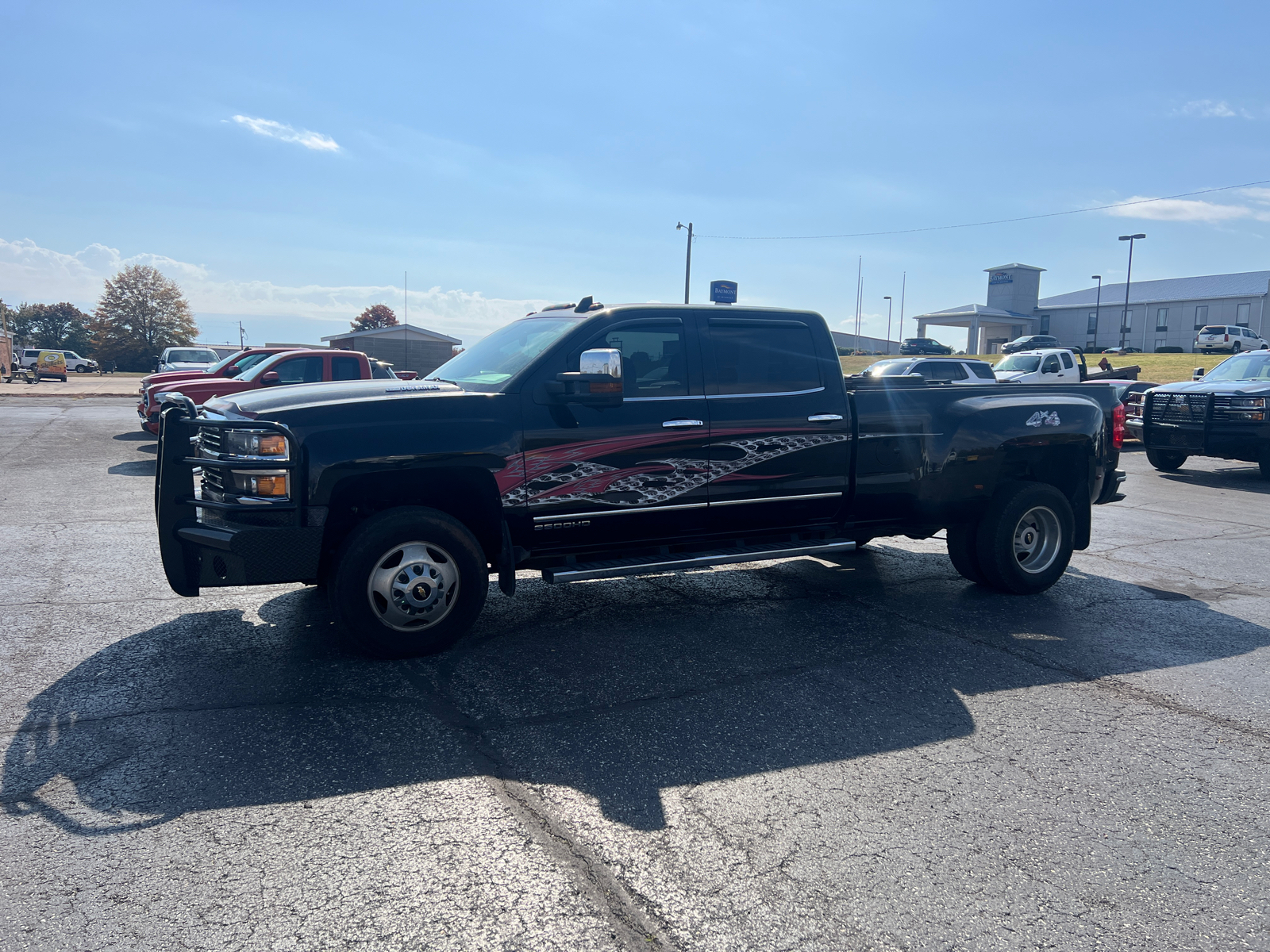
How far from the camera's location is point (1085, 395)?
682 cm

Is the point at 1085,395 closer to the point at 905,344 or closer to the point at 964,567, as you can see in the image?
the point at 964,567

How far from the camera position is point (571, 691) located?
4426mm

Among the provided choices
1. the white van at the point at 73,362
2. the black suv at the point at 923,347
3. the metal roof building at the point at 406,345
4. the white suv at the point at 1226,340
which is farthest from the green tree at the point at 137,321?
the white suv at the point at 1226,340

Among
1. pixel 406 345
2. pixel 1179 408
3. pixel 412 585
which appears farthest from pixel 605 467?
pixel 406 345

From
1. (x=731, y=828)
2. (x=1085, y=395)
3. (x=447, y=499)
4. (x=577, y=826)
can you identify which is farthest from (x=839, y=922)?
(x=1085, y=395)

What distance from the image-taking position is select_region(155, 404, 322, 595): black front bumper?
4484 mm

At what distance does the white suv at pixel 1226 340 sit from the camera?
169ft

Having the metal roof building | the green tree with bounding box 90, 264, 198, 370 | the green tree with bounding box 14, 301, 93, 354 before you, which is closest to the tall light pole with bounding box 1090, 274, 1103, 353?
the metal roof building

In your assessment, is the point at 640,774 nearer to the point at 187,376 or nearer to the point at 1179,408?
the point at 1179,408

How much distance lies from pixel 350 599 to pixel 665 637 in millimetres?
1874

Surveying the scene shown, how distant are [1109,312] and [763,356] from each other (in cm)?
8195

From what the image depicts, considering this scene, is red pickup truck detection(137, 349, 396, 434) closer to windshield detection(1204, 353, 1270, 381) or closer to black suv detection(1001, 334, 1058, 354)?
windshield detection(1204, 353, 1270, 381)

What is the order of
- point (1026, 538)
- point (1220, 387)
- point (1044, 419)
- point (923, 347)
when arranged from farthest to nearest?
point (923, 347) < point (1220, 387) < point (1026, 538) < point (1044, 419)

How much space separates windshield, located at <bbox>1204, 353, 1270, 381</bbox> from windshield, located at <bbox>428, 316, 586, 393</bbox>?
43.8 ft
